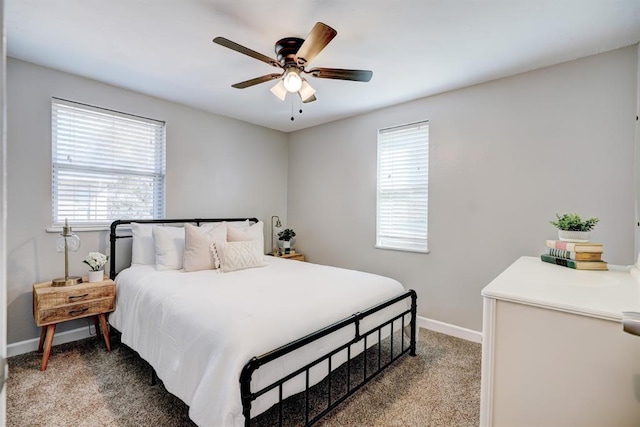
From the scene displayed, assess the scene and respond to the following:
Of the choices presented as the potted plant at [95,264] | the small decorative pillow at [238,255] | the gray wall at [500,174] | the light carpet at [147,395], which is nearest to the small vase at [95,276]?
the potted plant at [95,264]

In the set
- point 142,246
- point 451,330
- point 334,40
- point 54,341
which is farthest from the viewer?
point 451,330

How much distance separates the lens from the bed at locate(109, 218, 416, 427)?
1401mm

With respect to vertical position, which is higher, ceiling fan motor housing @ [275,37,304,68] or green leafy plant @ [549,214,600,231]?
ceiling fan motor housing @ [275,37,304,68]

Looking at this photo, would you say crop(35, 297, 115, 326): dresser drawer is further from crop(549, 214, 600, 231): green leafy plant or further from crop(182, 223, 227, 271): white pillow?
crop(549, 214, 600, 231): green leafy plant

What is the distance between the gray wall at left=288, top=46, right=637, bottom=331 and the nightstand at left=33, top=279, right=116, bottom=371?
266 cm

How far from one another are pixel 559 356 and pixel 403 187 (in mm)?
2616

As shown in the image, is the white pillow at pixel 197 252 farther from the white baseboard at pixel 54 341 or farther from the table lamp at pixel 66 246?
the white baseboard at pixel 54 341

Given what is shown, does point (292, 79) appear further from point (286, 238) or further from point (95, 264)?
point (286, 238)

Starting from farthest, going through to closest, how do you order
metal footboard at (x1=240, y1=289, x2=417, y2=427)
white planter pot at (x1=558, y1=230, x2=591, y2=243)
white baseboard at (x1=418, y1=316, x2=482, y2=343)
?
white baseboard at (x1=418, y1=316, x2=482, y2=343) < white planter pot at (x1=558, y1=230, x2=591, y2=243) < metal footboard at (x1=240, y1=289, x2=417, y2=427)

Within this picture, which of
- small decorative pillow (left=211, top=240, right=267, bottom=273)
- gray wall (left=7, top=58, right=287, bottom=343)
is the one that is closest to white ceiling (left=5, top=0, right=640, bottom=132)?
gray wall (left=7, top=58, right=287, bottom=343)

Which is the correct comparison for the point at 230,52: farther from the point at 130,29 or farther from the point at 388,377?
the point at 388,377

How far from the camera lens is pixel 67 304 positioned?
2.40m

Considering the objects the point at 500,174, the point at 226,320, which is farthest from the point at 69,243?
the point at 500,174

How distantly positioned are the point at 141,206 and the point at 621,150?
14.6ft
